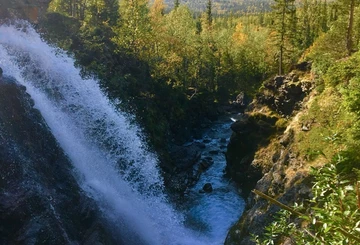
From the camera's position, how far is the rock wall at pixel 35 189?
47.8ft

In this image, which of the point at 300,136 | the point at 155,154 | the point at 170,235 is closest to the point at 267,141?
the point at 300,136

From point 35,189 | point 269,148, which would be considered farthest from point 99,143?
point 269,148

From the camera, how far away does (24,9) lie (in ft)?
107

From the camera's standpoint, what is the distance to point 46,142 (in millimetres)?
19469

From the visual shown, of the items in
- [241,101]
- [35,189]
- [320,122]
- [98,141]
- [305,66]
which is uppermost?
[305,66]

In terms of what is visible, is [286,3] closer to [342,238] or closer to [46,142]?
[46,142]

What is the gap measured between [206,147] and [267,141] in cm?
1151

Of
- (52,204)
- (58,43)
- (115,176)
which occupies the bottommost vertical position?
(115,176)

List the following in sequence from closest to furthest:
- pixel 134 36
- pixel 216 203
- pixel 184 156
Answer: pixel 216 203
pixel 184 156
pixel 134 36

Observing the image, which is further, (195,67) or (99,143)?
(195,67)

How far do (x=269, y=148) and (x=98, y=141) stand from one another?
13433 millimetres

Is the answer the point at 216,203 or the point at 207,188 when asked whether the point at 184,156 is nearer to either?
the point at 207,188

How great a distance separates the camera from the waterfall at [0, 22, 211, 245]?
66.0ft

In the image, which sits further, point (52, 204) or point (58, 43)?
point (58, 43)
